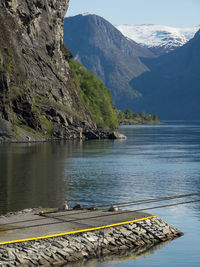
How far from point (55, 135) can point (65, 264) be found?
159 metres

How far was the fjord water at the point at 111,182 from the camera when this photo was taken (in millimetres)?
44263

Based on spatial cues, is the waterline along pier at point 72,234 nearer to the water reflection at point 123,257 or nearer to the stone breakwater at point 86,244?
the stone breakwater at point 86,244

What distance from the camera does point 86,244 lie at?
41250mm

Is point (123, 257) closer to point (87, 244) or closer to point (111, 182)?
point (87, 244)

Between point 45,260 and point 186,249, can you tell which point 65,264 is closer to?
point 45,260

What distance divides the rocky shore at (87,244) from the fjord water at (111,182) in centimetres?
125

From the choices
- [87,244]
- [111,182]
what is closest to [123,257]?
[87,244]

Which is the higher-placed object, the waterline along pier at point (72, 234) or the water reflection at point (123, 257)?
the waterline along pier at point (72, 234)

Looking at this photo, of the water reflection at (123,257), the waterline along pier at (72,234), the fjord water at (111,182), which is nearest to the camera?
the waterline along pier at (72,234)

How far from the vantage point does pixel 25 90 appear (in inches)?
7530

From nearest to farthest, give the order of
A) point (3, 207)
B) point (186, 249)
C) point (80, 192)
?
point (186, 249)
point (3, 207)
point (80, 192)

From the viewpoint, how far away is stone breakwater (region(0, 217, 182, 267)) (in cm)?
3744

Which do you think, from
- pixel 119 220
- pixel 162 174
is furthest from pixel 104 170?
pixel 119 220

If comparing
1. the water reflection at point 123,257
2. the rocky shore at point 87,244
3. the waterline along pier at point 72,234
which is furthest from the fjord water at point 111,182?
the waterline along pier at point 72,234
